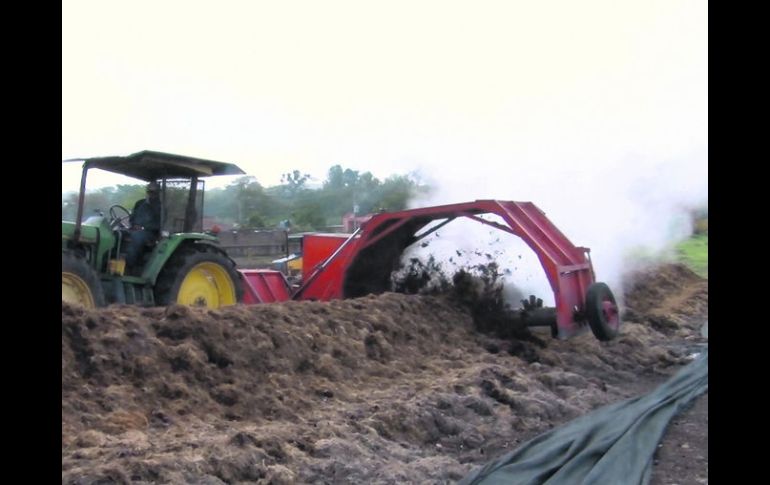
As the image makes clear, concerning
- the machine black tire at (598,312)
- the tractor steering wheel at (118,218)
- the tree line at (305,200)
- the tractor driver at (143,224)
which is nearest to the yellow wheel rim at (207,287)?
the tractor driver at (143,224)

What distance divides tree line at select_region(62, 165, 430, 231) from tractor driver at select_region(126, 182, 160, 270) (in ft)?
28.3

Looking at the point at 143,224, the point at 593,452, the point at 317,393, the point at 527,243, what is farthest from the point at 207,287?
the point at 593,452

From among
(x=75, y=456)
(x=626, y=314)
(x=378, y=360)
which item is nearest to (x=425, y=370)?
(x=378, y=360)

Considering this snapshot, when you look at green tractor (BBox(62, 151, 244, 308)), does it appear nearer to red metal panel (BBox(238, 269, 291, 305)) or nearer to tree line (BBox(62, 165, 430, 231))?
red metal panel (BBox(238, 269, 291, 305))

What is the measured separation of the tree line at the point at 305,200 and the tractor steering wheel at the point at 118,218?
336 inches

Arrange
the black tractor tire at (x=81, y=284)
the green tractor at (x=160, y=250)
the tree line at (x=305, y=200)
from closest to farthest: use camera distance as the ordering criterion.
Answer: the black tractor tire at (x=81, y=284), the green tractor at (x=160, y=250), the tree line at (x=305, y=200)

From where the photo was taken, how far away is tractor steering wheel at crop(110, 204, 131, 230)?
7.74 meters

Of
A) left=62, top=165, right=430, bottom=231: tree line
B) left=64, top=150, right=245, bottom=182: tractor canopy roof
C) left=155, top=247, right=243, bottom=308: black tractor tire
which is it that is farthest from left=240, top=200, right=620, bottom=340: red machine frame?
left=62, top=165, right=430, bottom=231: tree line

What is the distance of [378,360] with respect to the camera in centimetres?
672

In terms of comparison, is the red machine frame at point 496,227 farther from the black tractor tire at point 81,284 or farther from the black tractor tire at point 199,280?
the black tractor tire at point 81,284

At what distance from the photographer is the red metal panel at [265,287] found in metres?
9.27

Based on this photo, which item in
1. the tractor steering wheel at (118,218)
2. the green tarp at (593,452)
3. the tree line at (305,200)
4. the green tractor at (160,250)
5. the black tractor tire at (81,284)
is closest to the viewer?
the green tarp at (593,452)
